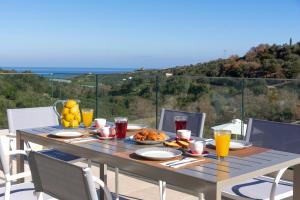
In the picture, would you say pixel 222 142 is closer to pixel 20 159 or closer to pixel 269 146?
pixel 269 146

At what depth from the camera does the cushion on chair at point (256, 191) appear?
225cm

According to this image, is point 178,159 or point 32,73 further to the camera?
point 32,73

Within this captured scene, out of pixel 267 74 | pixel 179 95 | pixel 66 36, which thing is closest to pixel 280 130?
pixel 179 95

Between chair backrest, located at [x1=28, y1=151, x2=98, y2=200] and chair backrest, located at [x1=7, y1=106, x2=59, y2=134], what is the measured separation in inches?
64.4

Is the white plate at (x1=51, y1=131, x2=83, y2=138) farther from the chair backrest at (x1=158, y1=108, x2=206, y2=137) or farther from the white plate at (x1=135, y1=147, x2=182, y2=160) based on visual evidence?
the chair backrest at (x1=158, y1=108, x2=206, y2=137)

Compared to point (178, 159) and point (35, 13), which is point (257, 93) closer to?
point (178, 159)

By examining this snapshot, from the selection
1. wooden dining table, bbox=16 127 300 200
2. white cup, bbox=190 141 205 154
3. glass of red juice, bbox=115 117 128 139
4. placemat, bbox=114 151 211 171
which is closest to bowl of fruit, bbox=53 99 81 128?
wooden dining table, bbox=16 127 300 200

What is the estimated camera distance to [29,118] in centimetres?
350

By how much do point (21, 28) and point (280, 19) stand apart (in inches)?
772

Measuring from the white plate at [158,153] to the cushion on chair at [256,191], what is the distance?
18.6 inches

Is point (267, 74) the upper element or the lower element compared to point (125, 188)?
upper

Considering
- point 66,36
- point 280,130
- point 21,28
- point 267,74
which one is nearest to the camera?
point 280,130

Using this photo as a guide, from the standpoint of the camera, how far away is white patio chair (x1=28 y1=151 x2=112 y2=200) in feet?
5.10

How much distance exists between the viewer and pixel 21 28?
31.5 metres
